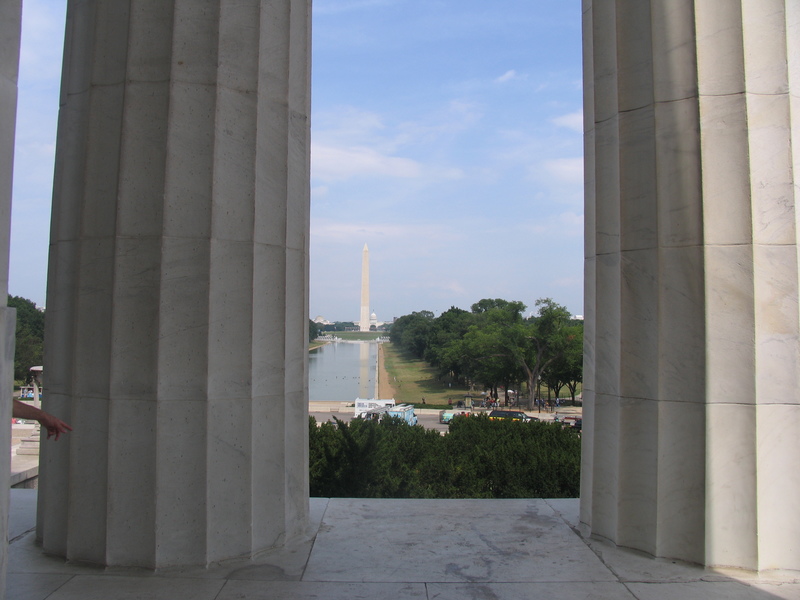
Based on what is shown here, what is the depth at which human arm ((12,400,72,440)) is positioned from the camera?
7054 mm

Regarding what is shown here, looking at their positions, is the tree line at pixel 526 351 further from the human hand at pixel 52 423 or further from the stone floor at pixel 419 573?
the human hand at pixel 52 423

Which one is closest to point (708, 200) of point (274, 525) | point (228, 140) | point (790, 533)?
point (790, 533)

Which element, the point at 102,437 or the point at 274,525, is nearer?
the point at 102,437

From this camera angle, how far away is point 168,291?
927 centimetres

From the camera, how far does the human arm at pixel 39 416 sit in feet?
23.1

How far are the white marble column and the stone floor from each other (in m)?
2.91

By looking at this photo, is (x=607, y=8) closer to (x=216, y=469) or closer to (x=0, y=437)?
(x=216, y=469)

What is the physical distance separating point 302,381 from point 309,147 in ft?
13.5

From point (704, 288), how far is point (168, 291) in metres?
7.98

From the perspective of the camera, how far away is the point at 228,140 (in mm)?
9656

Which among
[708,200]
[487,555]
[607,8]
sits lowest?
[487,555]

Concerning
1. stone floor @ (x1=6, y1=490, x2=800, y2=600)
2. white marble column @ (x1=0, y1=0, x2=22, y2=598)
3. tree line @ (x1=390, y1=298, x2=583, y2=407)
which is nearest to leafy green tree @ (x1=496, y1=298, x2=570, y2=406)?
tree line @ (x1=390, y1=298, x2=583, y2=407)

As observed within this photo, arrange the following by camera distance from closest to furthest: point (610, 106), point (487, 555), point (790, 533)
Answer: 1. point (790, 533)
2. point (487, 555)
3. point (610, 106)

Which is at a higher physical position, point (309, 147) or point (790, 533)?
point (309, 147)
